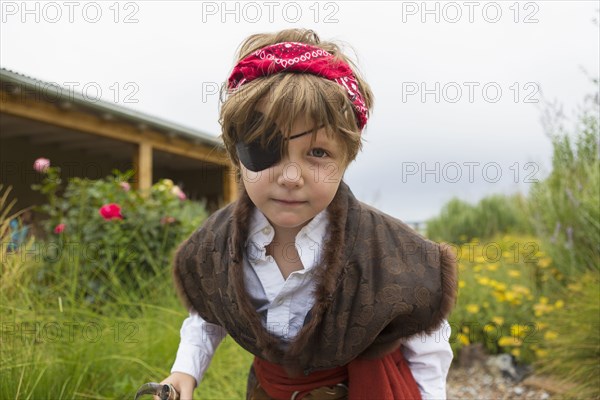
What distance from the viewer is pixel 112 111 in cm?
698

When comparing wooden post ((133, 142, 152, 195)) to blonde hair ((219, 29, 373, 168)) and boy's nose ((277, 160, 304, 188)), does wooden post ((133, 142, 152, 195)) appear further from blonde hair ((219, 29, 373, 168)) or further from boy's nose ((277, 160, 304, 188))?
boy's nose ((277, 160, 304, 188))

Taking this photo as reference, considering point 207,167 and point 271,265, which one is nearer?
point 271,265

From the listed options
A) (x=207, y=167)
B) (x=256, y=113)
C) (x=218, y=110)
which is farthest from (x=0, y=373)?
(x=207, y=167)

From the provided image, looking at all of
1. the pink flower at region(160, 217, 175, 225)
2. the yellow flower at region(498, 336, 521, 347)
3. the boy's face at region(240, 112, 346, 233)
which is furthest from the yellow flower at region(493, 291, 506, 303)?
the boy's face at region(240, 112, 346, 233)

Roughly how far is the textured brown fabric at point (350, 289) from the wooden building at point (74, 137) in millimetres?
2951

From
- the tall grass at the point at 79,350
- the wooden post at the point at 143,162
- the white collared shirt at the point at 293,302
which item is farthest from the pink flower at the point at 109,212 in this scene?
the wooden post at the point at 143,162

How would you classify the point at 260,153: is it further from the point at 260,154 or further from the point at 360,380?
the point at 360,380

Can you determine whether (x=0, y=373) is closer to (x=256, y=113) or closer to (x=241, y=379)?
(x=241, y=379)

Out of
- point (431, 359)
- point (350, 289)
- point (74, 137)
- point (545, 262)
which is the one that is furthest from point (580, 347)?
point (74, 137)

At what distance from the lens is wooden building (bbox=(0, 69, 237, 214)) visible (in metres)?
5.77

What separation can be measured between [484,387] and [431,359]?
272cm

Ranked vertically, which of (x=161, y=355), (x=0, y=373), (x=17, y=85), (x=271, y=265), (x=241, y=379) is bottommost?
(x=241, y=379)

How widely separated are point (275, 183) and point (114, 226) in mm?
3451

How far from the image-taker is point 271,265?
1458 millimetres
